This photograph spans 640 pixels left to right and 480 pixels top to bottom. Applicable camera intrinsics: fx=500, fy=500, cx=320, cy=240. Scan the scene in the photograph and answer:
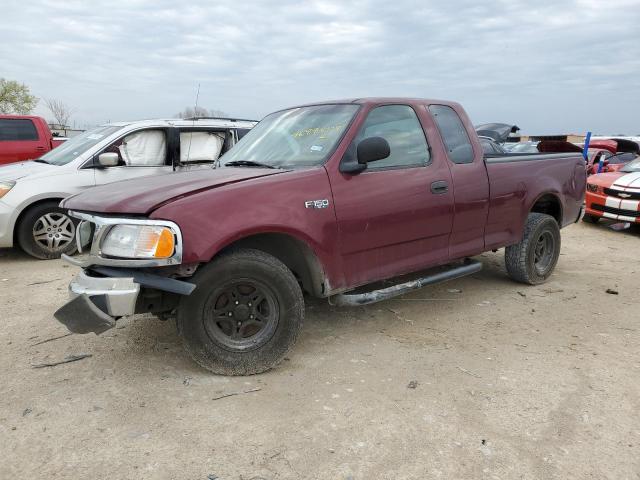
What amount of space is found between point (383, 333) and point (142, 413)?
1941mm

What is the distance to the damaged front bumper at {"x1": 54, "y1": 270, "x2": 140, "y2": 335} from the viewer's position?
9.17ft

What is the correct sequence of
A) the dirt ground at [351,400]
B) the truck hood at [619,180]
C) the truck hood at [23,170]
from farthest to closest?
1. the truck hood at [619,180]
2. the truck hood at [23,170]
3. the dirt ground at [351,400]

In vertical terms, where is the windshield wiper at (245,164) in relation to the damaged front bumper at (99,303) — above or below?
above

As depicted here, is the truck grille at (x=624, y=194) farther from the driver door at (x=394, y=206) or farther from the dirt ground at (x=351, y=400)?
the driver door at (x=394, y=206)

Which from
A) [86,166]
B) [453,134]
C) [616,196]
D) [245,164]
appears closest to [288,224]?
[245,164]

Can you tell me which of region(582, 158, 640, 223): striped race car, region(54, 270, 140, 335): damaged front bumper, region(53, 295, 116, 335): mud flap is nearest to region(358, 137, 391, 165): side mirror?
region(54, 270, 140, 335): damaged front bumper

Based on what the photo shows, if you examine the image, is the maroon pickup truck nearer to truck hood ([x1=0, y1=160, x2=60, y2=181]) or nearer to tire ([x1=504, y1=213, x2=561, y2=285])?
tire ([x1=504, y1=213, x2=561, y2=285])

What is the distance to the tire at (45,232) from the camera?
6.02 metres

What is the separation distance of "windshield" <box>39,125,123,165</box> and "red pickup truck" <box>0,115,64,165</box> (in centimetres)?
323

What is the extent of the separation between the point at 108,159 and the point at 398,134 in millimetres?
3975

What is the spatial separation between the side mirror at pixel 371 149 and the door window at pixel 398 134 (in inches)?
9.2

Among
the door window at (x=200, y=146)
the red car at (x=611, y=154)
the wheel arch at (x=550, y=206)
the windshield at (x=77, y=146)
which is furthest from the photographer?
the red car at (x=611, y=154)

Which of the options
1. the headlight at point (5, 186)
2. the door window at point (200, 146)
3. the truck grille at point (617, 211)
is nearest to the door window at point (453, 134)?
the door window at point (200, 146)

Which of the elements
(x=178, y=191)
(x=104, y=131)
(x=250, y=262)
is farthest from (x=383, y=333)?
Answer: (x=104, y=131)
